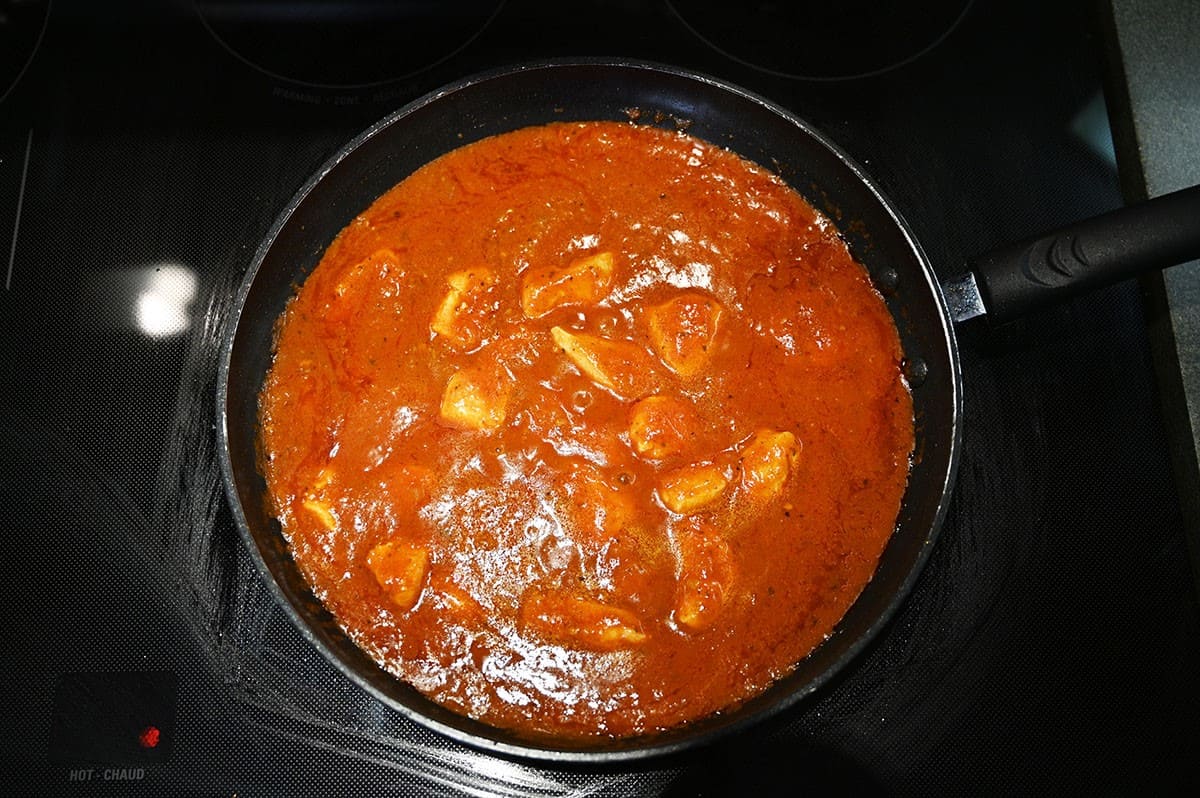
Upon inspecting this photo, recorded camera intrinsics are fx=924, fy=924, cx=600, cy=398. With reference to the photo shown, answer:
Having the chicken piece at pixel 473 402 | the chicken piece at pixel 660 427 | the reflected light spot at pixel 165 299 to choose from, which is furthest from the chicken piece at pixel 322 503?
the chicken piece at pixel 660 427

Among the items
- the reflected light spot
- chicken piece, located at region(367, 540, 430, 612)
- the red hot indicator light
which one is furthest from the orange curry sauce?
the red hot indicator light

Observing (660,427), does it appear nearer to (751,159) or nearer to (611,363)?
(611,363)

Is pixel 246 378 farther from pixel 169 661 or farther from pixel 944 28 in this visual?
pixel 944 28

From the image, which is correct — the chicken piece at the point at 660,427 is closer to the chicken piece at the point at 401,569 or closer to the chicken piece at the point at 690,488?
the chicken piece at the point at 690,488

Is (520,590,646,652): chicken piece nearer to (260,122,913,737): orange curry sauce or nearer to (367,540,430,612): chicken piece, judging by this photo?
(260,122,913,737): orange curry sauce

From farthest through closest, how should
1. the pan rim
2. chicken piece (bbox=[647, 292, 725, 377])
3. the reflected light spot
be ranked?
1. the reflected light spot
2. chicken piece (bbox=[647, 292, 725, 377])
3. the pan rim

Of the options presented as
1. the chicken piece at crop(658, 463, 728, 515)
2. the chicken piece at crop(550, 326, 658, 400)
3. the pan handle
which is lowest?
the chicken piece at crop(658, 463, 728, 515)
